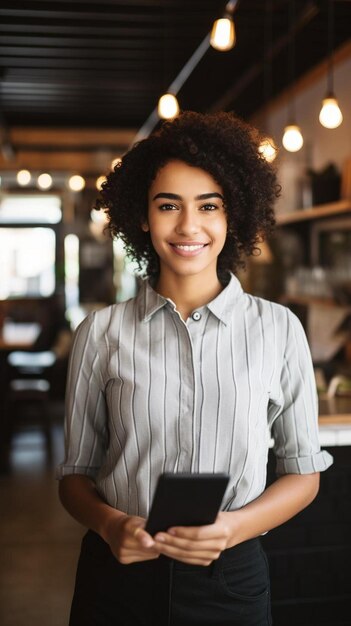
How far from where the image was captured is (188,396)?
153cm

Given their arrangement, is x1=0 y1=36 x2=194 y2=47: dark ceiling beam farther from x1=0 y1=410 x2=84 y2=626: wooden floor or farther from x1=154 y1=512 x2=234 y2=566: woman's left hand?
x1=154 y1=512 x2=234 y2=566: woman's left hand

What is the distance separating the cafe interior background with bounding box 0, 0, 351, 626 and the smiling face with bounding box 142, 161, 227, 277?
1.09ft

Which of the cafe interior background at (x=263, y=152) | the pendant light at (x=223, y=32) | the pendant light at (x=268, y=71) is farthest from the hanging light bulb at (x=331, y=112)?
the pendant light at (x=268, y=71)

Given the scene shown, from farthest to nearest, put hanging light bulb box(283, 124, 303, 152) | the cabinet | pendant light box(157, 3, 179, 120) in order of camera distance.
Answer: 1. the cabinet
2. pendant light box(157, 3, 179, 120)
3. hanging light bulb box(283, 124, 303, 152)

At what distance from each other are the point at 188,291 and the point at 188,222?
0.60ft

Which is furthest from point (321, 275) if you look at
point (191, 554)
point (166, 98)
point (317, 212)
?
point (191, 554)

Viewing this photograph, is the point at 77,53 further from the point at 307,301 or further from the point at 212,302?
the point at 212,302

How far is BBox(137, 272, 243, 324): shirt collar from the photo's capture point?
1602 millimetres

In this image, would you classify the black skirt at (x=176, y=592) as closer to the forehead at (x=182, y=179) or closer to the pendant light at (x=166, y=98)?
the forehead at (x=182, y=179)

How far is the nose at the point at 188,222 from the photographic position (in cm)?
152

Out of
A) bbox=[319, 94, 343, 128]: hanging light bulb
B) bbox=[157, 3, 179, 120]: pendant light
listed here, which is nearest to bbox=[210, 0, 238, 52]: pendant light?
bbox=[157, 3, 179, 120]: pendant light

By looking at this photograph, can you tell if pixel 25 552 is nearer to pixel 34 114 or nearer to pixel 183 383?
pixel 183 383

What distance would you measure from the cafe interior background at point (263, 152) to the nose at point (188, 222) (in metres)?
0.39

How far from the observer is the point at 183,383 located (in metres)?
1.54
